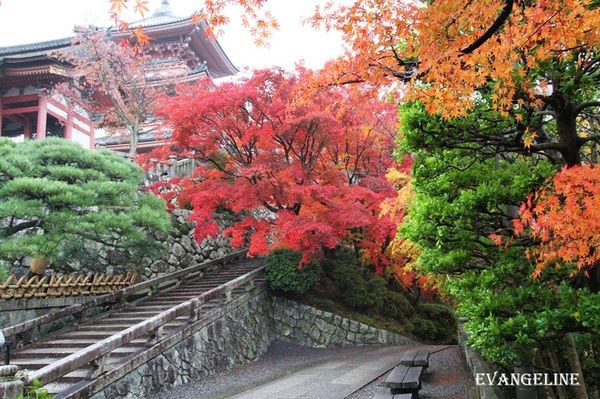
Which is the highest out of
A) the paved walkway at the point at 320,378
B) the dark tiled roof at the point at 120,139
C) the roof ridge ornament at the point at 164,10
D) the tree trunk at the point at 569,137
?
the roof ridge ornament at the point at 164,10

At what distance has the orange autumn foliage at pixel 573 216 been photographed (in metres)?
4.09

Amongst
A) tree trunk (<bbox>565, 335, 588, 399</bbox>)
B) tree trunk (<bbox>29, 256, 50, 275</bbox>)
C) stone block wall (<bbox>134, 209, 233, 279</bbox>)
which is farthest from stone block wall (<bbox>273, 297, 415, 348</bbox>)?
tree trunk (<bbox>565, 335, 588, 399</bbox>)

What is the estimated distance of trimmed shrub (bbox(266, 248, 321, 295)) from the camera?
14.1 metres

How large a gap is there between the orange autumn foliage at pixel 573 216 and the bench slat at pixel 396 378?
10.9 ft

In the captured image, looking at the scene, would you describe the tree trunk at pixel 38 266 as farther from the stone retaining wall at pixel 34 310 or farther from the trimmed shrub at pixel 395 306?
the trimmed shrub at pixel 395 306

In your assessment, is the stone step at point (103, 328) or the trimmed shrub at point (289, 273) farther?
the trimmed shrub at point (289, 273)

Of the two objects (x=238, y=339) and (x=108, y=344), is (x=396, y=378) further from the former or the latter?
(x=238, y=339)

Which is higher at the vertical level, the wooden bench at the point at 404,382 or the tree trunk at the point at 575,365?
the tree trunk at the point at 575,365

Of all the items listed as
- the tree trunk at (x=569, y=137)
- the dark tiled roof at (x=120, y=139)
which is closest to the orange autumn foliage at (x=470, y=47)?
the tree trunk at (x=569, y=137)

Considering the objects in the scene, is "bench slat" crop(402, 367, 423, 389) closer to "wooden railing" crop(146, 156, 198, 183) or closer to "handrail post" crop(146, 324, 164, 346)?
"handrail post" crop(146, 324, 164, 346)

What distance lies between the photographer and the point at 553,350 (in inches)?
205

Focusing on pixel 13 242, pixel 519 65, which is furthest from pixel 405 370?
pixel 13 242

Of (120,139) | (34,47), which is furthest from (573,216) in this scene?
(120,139)

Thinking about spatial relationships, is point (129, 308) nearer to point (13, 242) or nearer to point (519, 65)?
point (13, 242)
